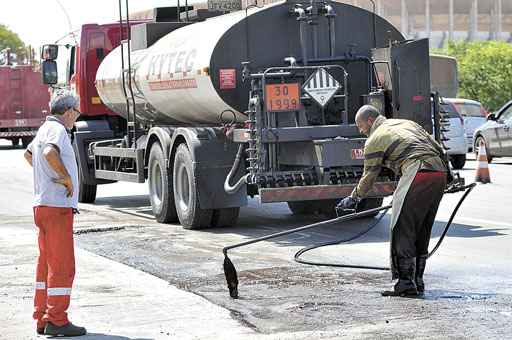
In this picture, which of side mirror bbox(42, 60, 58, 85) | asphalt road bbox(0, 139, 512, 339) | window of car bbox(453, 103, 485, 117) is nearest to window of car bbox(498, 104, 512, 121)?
window of car bbox(453, 103, 485, 117)

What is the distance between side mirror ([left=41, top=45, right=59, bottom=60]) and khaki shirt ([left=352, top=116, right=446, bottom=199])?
11.6 meters

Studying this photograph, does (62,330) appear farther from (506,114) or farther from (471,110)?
(471,110)

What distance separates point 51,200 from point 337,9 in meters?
7.36

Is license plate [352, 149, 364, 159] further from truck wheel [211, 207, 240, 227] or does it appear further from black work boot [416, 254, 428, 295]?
black work boot [416, 254, 428, 295]

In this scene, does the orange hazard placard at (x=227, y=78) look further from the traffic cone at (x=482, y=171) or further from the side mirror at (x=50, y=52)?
the traffic cone at (x=482, y=171)

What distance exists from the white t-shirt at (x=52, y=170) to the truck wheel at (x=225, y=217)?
651 cm

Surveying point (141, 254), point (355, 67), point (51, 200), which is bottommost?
point (141, 254)

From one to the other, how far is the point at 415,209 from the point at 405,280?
0.57m

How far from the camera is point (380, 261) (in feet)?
36.0

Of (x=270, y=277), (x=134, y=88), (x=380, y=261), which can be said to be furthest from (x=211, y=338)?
(x=134, y=88)

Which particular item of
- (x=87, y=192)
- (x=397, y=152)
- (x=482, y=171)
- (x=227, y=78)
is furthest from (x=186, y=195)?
(x=482, y=171)

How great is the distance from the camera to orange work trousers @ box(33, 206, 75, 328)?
759cm

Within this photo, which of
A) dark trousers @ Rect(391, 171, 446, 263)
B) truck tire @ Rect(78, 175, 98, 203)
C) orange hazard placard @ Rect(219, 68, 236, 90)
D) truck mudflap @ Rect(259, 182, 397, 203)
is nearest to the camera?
dark trousers @ Rect(391, 171, 446, 263)

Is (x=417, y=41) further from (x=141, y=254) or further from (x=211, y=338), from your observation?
(x=211, y=338)
